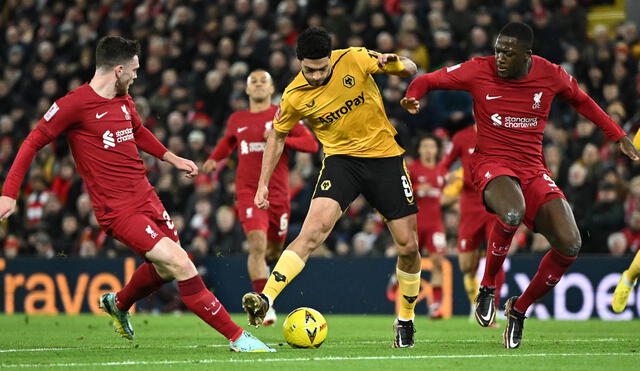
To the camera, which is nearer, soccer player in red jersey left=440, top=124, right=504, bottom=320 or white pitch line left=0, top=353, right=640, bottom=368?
white pitch line left=0, top=353, right=640, bottom=368

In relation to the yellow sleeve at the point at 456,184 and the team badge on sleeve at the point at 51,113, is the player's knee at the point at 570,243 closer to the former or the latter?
the team badge on sleeve at the point at 51,113

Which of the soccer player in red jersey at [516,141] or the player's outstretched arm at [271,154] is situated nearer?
the soccer player in red jersey at [516,141]

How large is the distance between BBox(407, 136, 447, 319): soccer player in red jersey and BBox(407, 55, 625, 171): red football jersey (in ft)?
17.8

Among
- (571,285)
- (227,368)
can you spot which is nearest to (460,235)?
(571,285)

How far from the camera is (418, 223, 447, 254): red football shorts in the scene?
15.8 metres

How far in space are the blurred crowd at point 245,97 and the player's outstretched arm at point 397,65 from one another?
6.96 m

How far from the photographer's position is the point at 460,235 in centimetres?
1448

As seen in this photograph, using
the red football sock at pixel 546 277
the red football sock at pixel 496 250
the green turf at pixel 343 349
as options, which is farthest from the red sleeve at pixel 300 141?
the red football sock at pixel 546 277

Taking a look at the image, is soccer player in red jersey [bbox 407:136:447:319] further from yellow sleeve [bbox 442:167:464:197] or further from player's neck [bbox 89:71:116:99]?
player's neck [bbox 89:71:116:99]

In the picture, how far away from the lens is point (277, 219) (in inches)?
536

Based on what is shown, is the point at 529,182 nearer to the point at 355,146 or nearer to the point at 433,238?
the point at 355,146

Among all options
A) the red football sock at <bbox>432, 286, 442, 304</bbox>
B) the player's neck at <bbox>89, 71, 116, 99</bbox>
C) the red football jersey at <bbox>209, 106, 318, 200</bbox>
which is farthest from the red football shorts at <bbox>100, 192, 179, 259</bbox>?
the red football sock at <bbox>432, 286, 442, 304</bbox>

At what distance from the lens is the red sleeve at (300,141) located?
42.3ft

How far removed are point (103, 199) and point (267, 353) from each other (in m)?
1.81
